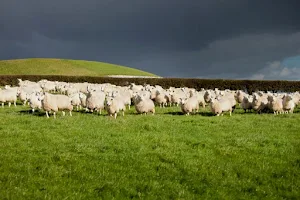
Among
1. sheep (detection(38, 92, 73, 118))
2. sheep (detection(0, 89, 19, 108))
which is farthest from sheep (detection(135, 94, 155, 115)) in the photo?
→ sheep (detection(0, 89, 19, 108))

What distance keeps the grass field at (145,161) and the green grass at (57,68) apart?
81113 mm

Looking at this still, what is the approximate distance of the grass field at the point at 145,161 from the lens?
1069 cm

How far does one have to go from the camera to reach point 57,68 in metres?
101

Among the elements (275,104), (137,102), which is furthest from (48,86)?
(275,104)

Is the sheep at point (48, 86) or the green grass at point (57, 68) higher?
the green grass at point (57, 68)

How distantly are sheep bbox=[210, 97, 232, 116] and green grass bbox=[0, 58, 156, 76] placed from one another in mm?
75952

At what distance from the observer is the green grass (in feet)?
314

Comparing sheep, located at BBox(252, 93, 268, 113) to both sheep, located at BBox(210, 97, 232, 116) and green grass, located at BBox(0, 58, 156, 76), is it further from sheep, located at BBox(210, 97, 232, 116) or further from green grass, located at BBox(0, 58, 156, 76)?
green grass, located at BBox(0, 58, 156, 76)

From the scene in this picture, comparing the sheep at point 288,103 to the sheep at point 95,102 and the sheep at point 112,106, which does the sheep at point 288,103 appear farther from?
the sheep at point 95,102

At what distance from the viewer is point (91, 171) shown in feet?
38.5

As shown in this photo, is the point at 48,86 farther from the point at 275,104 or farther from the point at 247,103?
the point at 275,104

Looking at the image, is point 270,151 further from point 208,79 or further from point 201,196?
point 208,79

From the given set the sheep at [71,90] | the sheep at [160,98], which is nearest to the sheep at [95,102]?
the sheep at [160,98]

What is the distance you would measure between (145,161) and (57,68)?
303ft
